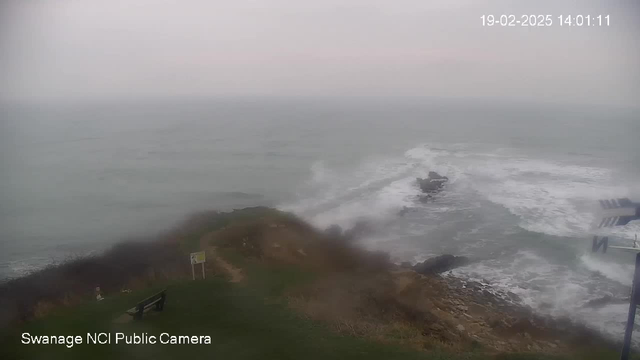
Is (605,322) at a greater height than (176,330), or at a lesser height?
lesser

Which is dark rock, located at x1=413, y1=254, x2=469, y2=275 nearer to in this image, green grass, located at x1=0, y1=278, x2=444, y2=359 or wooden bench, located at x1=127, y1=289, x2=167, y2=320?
green grass, located at x1=0, y1=278, x2=444, y2=359

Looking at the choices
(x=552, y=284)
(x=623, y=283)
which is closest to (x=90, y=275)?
(x=552, y=284)

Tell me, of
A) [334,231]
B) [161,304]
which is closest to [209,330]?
[161,304]

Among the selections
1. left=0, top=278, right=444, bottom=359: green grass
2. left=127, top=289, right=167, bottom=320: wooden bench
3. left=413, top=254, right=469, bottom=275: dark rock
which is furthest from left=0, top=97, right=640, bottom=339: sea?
left=127, top=289, right=167, bottom=320: wooden bench

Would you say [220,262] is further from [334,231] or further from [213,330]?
[334,231]

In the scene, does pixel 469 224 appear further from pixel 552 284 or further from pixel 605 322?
pixel 605 322
